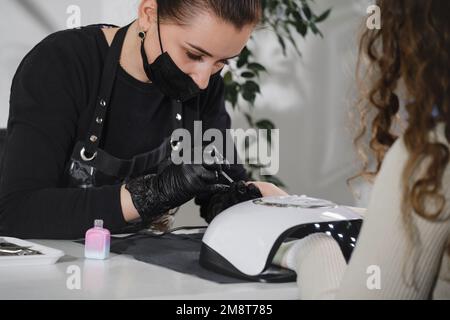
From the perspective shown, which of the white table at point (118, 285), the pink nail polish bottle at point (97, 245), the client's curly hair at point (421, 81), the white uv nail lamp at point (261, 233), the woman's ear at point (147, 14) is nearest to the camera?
the client's curly hair at point (421, 81)

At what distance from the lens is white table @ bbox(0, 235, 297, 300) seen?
125 cm

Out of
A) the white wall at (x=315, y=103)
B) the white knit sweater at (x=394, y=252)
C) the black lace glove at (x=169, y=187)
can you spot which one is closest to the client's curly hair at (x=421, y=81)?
the white knit sweater at (x=394, y=252)

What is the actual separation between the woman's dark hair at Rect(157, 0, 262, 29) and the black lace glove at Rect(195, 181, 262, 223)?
40 cm

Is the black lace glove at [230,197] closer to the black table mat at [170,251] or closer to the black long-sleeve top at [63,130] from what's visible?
the black table mat at [170,251]

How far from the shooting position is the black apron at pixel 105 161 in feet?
6.53

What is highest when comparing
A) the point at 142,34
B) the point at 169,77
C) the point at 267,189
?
the point at 142,34

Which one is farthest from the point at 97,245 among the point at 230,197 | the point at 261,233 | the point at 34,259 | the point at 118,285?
the point at 230,197

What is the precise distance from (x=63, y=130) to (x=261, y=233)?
725mm

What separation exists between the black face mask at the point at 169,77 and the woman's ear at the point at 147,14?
36 millimetres

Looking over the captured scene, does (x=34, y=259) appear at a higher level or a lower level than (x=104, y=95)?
lower

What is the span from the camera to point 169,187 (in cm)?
172

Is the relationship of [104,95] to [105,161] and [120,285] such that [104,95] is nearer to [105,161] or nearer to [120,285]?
[105,161]
